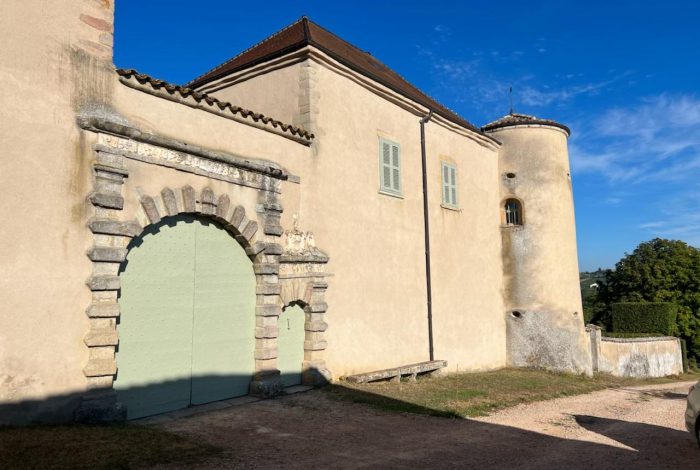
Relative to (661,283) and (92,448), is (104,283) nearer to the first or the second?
(92,448)

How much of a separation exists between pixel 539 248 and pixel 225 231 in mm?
10824

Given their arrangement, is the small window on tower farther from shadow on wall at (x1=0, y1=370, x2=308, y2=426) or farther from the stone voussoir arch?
shadow on wall at (x1=0, y1=370, x2=308, y2=426)

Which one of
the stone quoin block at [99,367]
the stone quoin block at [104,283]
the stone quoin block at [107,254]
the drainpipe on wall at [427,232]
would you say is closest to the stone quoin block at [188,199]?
the stone quoin block at [107,254]

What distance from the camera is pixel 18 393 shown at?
6145 mm

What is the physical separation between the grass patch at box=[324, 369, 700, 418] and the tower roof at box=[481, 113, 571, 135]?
7.67 m

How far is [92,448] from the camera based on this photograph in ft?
18.0

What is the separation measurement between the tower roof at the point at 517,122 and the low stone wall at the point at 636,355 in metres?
6.77

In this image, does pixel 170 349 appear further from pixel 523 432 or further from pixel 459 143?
pixel 459 143

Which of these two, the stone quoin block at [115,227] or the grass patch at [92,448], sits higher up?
the stone quoin block at [115,227]

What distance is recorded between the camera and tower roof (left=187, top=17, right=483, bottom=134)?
36.2 ft

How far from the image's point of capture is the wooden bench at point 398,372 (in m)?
10.6

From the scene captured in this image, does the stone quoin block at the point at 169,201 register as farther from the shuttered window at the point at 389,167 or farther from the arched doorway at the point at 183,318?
the shuttered window at the point at 389,167

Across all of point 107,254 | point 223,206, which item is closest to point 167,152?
point 223,206

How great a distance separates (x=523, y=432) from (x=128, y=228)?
620 centimetres
